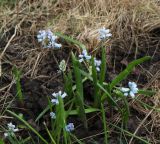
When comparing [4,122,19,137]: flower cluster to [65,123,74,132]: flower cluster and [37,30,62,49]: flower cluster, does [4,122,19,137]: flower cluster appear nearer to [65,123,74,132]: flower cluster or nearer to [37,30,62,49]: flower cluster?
[65,123,74,132]: flower cluster

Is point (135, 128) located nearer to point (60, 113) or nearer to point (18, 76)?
point (60, 113)

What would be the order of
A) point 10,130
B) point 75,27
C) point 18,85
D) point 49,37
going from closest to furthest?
point 10,130 < point 18,85 < point 49,37 < point 75,27

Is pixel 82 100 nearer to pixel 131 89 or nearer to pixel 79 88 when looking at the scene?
pixel 79 88

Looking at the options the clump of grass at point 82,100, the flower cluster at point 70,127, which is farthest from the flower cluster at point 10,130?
the flower cluster at point 70,127

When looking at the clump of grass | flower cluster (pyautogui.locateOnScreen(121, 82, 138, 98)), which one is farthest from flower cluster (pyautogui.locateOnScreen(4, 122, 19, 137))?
flower cluster (pyautogui.locateOnScreen(121, 82, 138, 98))

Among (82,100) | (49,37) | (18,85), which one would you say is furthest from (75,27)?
(82,100)

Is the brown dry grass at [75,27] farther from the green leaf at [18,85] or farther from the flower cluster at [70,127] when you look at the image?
the flower cluster at [70,127]

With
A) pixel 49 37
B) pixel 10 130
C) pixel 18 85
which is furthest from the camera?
pixel 49 37

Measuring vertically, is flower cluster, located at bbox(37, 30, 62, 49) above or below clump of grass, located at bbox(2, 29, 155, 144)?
above

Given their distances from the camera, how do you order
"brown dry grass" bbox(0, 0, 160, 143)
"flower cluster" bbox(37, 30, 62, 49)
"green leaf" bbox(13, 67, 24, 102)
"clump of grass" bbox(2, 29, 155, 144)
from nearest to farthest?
"clump of grass" bbox(2, 29, 155, 144) → "green leaf" bbox(13, 67, 24, 102) → "flower cluster" bbox(37, 30, 62, 49) → "brown dry grass" bbox(0, 0, 160, 143)
